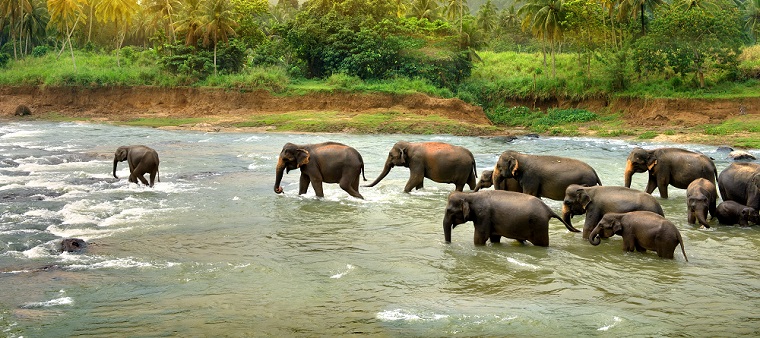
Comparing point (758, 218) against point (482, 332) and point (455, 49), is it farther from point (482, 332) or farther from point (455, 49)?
point (455, 49)

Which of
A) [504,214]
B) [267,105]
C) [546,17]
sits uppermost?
[546,17]

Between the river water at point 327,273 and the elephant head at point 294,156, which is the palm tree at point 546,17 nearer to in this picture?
the river water at point 327,273

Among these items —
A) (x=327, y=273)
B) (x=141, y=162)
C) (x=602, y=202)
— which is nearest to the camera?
(x=327, y=273)

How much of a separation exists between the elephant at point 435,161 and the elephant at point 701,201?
4.51 m

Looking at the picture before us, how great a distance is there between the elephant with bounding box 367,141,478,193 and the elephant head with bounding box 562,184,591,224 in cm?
430

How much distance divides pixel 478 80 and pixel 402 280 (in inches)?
1645

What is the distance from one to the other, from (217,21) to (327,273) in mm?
39245

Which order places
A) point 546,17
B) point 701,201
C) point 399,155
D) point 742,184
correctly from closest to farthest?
point 701,201, point 742,184, point 399,155, point 546,17

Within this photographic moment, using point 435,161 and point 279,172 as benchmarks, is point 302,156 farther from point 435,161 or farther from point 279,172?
point 435,161

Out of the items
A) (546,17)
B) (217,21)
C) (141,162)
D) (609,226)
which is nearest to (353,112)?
(217,21)

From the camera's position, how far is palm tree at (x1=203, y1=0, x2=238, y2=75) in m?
46.9

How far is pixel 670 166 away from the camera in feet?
50.4

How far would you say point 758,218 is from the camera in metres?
13.0

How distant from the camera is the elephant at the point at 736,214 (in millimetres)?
12945
